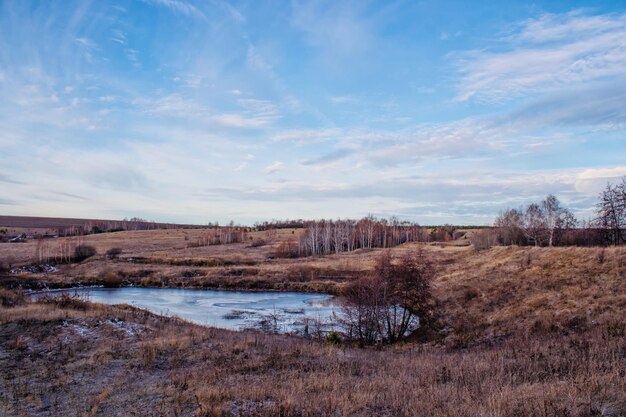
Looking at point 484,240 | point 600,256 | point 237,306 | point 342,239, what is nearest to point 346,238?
point 342,239

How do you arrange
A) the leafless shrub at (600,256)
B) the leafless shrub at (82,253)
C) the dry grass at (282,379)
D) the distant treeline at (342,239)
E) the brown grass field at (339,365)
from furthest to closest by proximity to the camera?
the distant treeline at (342,239) < the leafless shrub at (82,253) < the leafless shrub at (600,256) < the brown grass field at (339,365) < the dry grass at (282,379)

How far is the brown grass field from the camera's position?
773cm

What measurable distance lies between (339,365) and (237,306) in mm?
31986

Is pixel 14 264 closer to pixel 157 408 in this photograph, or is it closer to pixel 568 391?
pixel 157 408

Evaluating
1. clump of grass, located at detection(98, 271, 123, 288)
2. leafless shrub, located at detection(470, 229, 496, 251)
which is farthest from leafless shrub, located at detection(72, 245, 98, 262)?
leafless shrub, located at detection(470, 229, 496, 251)

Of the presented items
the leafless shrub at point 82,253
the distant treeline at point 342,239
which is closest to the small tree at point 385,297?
the distant treeline at point 342,239

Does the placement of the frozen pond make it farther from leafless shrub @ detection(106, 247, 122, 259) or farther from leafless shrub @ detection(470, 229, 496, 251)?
leafless shrub @ detection(470, 229, 496, 251)

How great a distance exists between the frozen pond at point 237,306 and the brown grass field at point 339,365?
9.98 metres

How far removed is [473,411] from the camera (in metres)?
6.76

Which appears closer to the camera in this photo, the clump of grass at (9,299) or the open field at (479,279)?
the open field at (479,279)

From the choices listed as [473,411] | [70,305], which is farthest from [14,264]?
[473,411]

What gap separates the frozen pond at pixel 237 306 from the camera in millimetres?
32375

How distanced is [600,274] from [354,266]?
43.4m

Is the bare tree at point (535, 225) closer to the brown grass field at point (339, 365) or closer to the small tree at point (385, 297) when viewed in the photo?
the brown grass field at point (339, 365)
